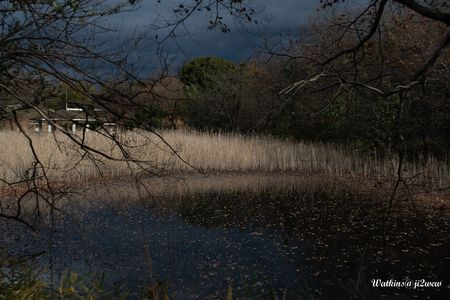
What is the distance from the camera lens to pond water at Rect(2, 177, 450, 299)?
446 centimetres

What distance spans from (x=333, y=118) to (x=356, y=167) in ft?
7.49

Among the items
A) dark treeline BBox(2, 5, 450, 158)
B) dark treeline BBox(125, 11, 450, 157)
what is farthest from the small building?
dark treeline BBox(125, 11, 450, 157)

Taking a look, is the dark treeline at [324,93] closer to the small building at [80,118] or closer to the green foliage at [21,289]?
the small building at [80,118]

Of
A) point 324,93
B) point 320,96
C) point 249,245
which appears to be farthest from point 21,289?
point 320,96

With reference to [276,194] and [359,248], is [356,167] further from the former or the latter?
[359,248]

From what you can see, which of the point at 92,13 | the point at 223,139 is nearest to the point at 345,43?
the point at 223,139

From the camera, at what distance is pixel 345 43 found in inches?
386

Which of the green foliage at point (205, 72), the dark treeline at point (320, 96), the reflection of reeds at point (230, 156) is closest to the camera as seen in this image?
the dark treeline at point (320, 96)

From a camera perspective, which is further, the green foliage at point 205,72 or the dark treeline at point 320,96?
the green foliage at point 205,72

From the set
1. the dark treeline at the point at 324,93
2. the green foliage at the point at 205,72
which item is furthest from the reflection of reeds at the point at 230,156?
the green foliage at the point at 205,72

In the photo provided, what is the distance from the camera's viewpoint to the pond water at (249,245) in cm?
446

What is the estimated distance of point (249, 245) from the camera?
5793mm

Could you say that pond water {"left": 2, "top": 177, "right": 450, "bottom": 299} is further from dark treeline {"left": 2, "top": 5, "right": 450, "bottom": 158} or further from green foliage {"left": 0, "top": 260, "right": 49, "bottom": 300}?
dark treeline {"left": 2, "top": 5, "right": 450, "bottom": 158}

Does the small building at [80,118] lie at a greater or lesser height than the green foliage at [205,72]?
lesser
